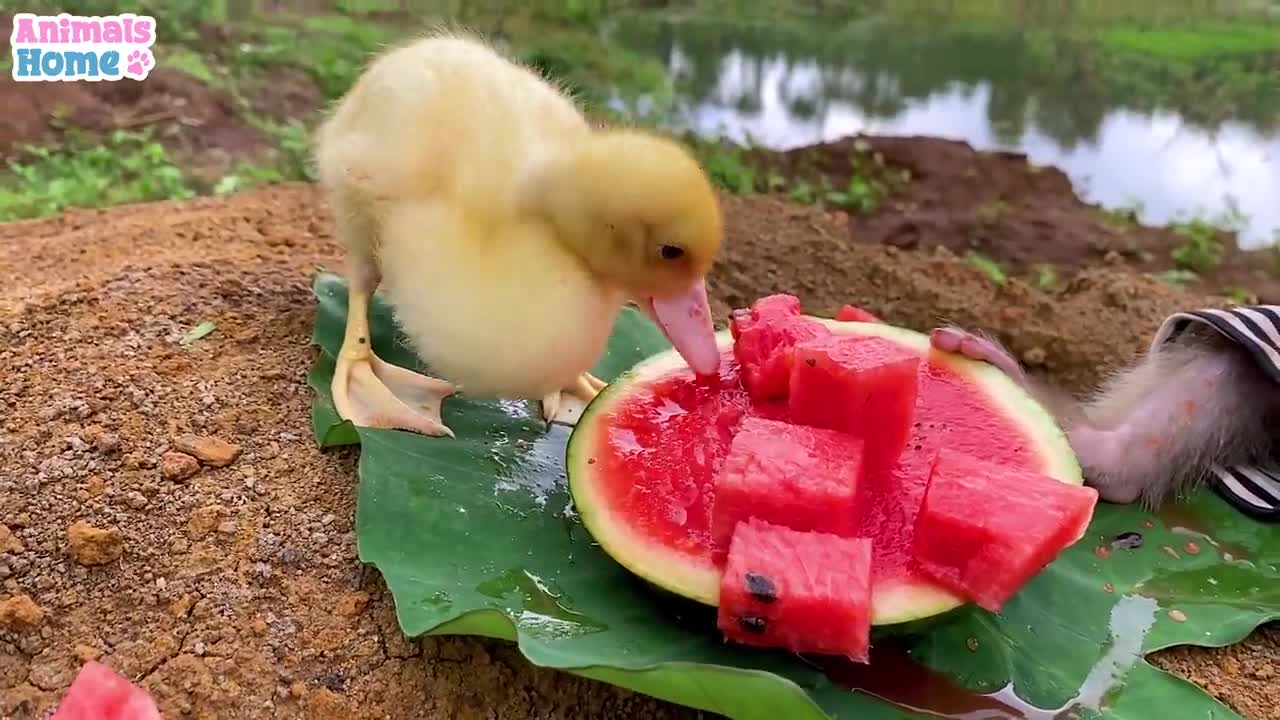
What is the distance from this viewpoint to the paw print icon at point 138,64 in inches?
148

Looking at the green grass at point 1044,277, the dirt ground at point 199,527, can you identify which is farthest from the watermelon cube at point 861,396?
the green grass at point 1044,277

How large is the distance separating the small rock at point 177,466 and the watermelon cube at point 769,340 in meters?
0.88

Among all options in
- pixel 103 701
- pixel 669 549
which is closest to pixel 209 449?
pixel 103 701

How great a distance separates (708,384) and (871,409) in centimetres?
37

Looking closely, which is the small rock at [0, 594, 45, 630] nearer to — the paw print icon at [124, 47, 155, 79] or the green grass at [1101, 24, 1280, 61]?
the paw print icon at [124, 47, 155, 79]

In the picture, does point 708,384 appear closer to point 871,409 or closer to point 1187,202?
point 871,409

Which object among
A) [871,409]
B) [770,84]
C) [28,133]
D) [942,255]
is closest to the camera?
[871,409]

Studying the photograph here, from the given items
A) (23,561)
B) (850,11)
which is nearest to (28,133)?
(23,561)

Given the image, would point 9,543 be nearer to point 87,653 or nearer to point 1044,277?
point 87,653

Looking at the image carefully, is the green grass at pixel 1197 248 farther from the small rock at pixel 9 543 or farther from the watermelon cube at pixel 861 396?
the small rock at pixel 9 543

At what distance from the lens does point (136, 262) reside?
7.01ft

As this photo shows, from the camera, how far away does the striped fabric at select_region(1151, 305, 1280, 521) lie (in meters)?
1.80

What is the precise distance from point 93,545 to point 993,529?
3.87ft

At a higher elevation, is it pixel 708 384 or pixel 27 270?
pixel 708 384
